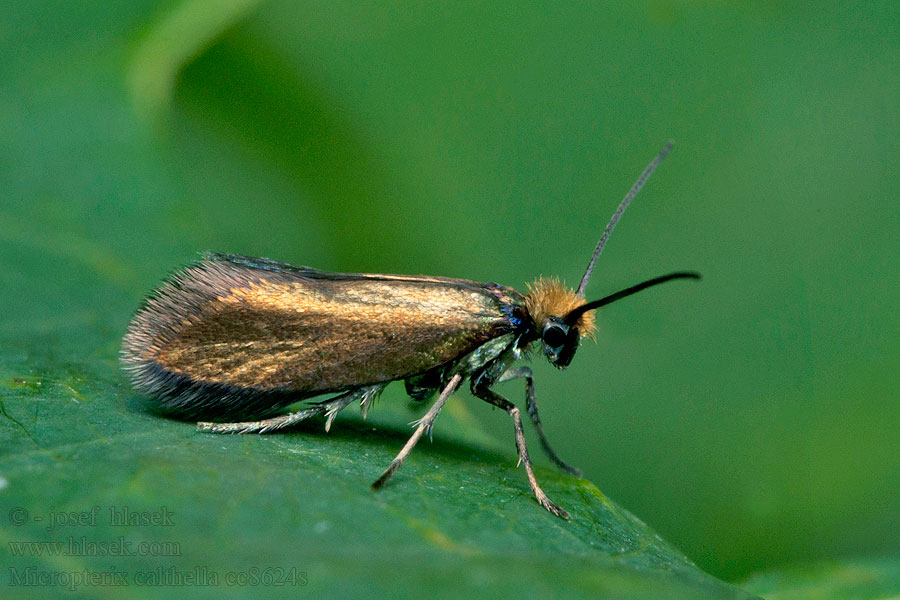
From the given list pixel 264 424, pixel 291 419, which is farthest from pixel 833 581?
pixel 264 424

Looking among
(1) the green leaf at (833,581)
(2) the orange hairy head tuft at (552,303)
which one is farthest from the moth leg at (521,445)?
(1) the green leaf at (833,581)

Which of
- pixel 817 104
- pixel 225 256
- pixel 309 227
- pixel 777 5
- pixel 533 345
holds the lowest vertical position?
pixel 225 256

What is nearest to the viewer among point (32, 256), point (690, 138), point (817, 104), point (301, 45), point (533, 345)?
point (533, 345)

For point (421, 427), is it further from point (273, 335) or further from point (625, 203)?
point (625, 203)

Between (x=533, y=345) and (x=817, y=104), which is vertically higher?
(x=817, y=104)

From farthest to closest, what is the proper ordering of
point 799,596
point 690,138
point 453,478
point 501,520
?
1. point 690,138
2. point 799,596
3. point 453,478
4. point 501,520

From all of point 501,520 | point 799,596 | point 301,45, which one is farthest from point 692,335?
point 301,45

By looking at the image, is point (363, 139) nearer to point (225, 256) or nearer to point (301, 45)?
point (301, 45)

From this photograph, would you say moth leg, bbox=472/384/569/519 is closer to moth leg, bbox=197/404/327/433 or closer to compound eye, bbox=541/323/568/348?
compound eye, bbox=541/323/568/348
